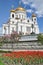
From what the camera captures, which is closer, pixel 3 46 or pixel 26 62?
pixel 26 62

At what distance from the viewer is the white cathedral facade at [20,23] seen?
81.1 m

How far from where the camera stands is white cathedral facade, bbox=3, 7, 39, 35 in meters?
81.1

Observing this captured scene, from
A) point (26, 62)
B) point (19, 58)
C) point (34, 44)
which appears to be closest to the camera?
point (26, 62)

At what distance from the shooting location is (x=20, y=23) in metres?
82.1

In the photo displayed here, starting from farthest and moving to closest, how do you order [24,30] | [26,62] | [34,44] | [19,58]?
[24,30] → [34,44] → [19,58] → [26,62]

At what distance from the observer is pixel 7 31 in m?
83.1

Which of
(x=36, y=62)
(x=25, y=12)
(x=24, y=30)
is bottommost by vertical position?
(x=36, y=62)

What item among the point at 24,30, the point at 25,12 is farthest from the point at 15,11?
the point at 24,30

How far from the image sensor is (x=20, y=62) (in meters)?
14.8

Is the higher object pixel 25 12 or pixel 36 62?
pixel 25 12

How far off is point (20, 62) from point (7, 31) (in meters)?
68.5

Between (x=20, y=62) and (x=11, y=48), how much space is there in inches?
844

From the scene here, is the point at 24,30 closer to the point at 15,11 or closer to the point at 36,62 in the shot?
the point at 15,11

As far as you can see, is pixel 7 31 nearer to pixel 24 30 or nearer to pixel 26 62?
pixel 24 30
